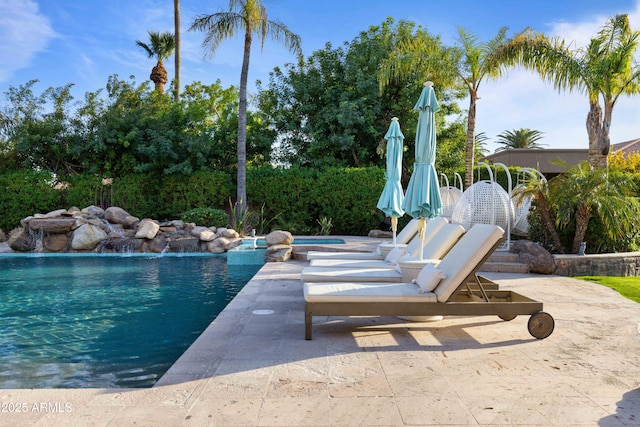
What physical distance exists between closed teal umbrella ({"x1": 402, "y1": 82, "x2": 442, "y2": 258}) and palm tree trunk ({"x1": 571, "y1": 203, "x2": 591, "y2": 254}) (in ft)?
17.2

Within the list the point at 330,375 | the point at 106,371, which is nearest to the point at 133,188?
the point at 106,371

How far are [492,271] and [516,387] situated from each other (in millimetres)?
6628

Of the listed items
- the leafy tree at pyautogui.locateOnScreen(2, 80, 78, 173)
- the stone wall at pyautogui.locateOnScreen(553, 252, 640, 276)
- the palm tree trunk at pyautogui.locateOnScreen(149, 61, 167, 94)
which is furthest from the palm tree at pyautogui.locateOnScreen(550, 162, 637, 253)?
the palm tree trunk at pyautogui.locateOnScreen(149, 61, 167, 94)

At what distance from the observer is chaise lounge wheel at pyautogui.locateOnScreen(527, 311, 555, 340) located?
487 centimetres

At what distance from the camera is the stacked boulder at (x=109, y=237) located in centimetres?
1466

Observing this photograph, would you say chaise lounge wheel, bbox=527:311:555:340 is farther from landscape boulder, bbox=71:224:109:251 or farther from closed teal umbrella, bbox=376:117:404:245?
landscape boulder, bbox=71:224:109:251

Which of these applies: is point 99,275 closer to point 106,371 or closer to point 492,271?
point 106,371

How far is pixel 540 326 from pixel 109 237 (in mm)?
13570

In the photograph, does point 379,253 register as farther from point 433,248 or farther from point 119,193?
point 119,193

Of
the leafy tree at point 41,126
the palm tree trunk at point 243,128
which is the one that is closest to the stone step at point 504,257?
the palm tree trunk at point 243,128

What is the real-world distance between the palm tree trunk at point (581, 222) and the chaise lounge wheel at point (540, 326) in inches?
235

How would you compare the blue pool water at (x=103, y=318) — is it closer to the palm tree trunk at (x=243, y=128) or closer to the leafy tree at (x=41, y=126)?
the palm tree trunk at (x=243, y=128)

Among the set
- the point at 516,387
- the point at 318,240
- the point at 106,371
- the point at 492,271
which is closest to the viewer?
the point at 516,387

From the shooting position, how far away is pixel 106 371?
4.41m
